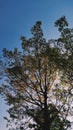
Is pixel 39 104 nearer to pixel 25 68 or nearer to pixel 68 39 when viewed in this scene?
pixel 25 68

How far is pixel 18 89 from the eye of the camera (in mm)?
29266

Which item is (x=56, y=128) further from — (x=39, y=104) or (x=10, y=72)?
(x=10, y=72)

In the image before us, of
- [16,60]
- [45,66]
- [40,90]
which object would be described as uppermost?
[16,60]

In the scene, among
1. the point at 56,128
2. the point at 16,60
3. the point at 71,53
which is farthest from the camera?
the point at 56,128

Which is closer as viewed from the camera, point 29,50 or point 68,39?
point 68,39

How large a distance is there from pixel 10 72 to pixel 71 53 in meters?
9.83

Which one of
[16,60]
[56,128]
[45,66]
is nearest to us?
[45,66]

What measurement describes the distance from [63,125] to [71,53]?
11.9m

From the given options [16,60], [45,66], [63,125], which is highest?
[16,60]

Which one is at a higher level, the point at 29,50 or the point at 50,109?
the point at 29,50

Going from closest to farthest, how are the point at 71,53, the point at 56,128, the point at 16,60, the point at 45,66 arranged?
1. the point at 71,53
2. the point at 45,66
3. the point at 16,60
4. the point at 56,128

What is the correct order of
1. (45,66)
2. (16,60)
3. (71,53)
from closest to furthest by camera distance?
(71,53) → (45,66) → (16,60)

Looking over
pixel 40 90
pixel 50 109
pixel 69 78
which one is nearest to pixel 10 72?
pixel 40 90

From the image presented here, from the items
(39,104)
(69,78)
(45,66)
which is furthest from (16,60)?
(69,78)
